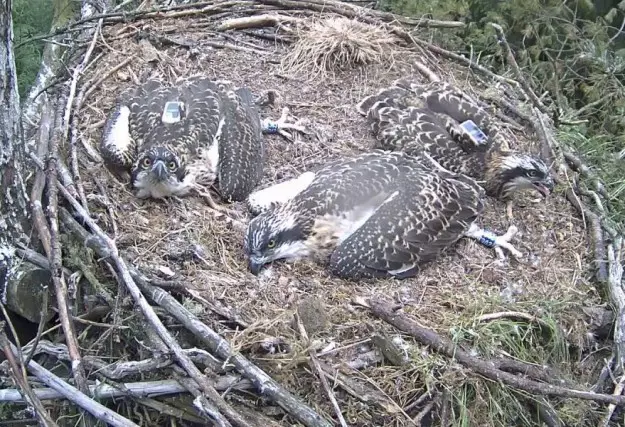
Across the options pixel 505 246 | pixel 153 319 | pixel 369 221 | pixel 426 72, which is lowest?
pixel 505 246

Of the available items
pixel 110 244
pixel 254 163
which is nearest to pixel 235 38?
pixel 254 163

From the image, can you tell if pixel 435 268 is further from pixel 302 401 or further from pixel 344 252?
pixel 302 401

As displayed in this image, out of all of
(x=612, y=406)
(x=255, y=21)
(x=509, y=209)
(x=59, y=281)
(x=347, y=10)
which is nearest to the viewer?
(x=59, y=281)

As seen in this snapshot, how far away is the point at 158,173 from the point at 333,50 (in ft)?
7.18

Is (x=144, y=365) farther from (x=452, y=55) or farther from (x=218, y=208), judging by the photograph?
(x=452, y=55)

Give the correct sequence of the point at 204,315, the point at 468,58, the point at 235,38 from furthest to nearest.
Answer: the point at 468,58, the point at 235,38, the point at 204,315

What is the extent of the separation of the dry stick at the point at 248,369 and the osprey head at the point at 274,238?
73 centimetres

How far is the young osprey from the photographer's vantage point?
4934 millimetres

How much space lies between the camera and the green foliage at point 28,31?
671 centimetres

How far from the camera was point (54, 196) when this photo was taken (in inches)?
174

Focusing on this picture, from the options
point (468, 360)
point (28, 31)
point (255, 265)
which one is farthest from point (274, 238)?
point (28, 31)

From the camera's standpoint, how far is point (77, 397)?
3.69 meters

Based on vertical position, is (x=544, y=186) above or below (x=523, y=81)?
below

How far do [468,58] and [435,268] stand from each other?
282 centimetres
